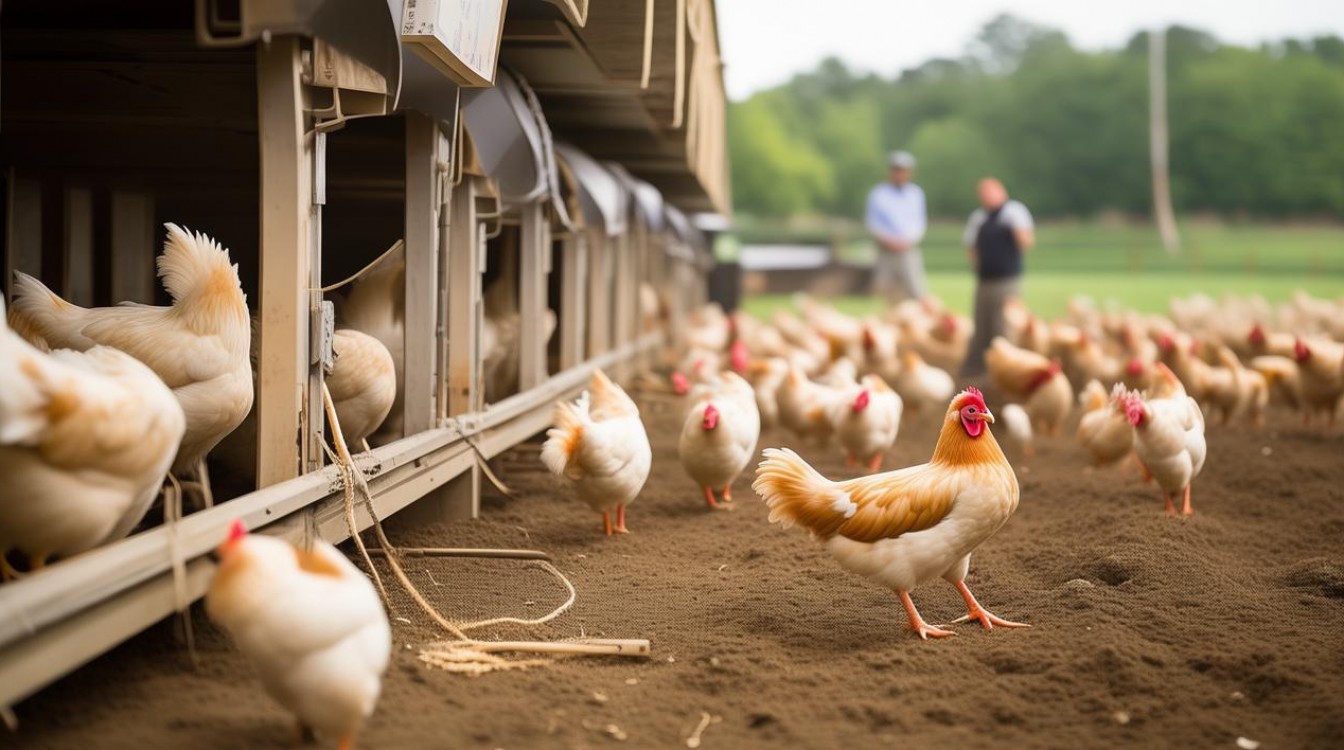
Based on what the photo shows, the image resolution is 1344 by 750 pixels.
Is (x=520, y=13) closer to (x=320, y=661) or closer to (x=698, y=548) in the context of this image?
(x=698, y=548)

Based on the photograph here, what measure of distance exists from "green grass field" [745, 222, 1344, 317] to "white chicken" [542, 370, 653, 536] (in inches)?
880

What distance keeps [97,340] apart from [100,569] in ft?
5.25

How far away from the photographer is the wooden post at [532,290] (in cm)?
848

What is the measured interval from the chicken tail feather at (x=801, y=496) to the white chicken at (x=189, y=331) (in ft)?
6.52

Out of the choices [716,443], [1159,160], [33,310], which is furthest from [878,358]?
[1159,160]

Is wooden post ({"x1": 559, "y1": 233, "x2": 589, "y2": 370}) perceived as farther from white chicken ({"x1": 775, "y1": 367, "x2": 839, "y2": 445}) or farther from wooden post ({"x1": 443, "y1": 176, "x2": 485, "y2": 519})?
wooden post ({"x1": 443, "y1": 176, "x2": 485, "y2": 519})

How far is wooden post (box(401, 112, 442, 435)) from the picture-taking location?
19.6 ft

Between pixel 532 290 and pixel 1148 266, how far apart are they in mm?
39219

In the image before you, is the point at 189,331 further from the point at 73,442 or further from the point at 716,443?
the point at 716,443

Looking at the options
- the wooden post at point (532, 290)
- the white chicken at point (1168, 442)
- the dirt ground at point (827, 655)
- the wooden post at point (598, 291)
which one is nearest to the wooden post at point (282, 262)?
the dirt ground at point (827, 655)

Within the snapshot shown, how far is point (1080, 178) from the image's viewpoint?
67.3 m

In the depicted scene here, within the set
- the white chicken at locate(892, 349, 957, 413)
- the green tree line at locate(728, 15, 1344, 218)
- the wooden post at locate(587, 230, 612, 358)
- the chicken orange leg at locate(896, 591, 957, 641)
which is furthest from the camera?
the green tree line at locate(728, 15, 1344, 218)

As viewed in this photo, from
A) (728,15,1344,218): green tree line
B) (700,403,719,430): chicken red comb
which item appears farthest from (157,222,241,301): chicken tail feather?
(728,15,1344,218): green tree line

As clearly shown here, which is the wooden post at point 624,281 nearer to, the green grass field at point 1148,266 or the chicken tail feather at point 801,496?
the chicken tail feather at point 801,496
